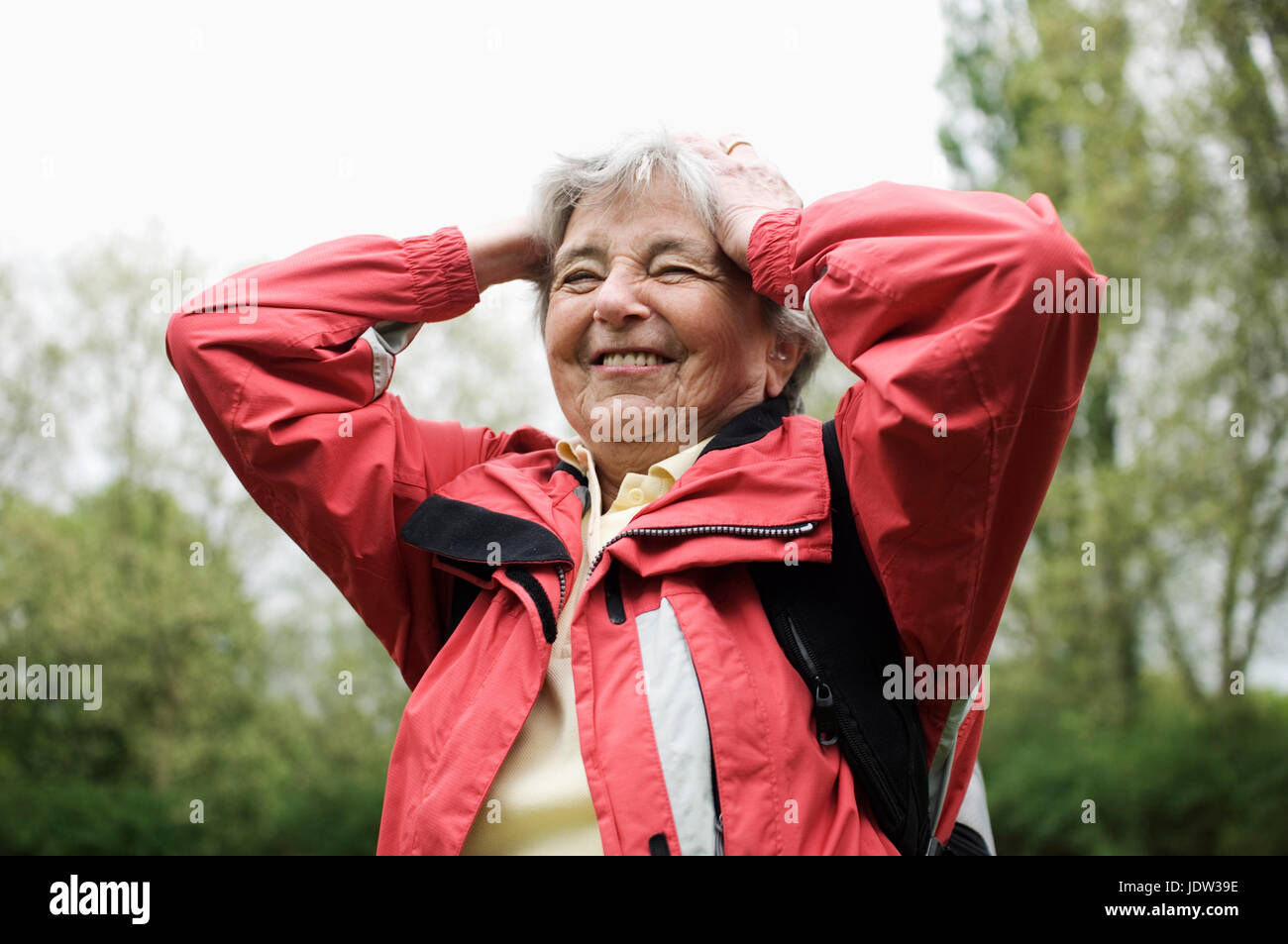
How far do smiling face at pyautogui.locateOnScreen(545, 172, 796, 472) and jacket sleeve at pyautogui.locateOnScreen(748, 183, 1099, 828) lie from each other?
11.8 inches

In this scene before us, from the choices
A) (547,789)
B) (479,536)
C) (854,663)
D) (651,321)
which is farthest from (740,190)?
(547,789)

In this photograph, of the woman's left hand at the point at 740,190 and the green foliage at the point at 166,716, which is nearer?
the woman's left hand at the point at 740,190

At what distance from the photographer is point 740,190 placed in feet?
7.98

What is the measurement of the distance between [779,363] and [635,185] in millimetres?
489

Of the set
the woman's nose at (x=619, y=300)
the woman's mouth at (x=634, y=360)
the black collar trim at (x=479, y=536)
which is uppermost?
the woman's nose at (x=619, y=300)

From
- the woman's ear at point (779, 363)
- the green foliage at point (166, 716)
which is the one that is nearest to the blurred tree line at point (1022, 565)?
the green foliage at point (166, 716)

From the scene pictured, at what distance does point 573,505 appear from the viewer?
2383mm

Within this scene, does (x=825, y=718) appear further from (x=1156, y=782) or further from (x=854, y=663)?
(x=1156, y=782)

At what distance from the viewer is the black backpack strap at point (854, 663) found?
197cm

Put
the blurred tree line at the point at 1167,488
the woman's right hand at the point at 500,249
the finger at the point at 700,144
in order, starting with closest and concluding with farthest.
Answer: the finger at the point at 700,144
the woman's right hand at the point at 500,249
the blurred tree line at the point at 1167,488

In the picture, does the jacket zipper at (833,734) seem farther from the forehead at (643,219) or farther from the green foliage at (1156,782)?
the green foliage at (1156,782)

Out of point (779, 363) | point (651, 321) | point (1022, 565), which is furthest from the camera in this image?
point (1022, 565)
